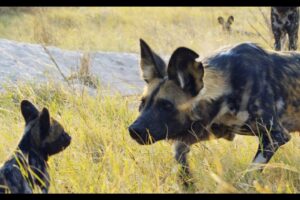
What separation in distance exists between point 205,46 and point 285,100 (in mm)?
5308

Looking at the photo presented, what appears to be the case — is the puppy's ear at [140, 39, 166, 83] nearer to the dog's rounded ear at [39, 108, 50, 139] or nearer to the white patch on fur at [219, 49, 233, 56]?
the white patch on fur at [219, 49, 233, 56]

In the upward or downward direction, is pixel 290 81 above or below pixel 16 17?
above

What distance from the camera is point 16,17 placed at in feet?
48.5

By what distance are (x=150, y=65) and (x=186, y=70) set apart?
0.94 ft

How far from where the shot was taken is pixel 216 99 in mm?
3811

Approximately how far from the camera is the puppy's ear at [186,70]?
11.7 feet

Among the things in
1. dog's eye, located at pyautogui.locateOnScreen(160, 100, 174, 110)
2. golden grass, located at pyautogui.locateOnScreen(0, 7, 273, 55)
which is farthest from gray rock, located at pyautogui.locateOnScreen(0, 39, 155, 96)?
dog's eye, located at pyautogui.locateOnScreen(160, 100, 174, 110)

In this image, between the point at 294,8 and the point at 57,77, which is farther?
the point at 294,8

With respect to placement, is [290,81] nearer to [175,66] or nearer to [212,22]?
[175,66]

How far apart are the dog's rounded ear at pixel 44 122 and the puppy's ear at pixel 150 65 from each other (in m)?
0.72

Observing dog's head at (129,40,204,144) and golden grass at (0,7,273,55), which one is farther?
golden grass at (0,7,273,55)

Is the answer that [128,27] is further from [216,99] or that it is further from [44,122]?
[44,122]

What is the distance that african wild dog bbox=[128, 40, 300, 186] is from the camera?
3.68 meters

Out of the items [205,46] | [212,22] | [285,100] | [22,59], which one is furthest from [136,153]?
[212,22]
